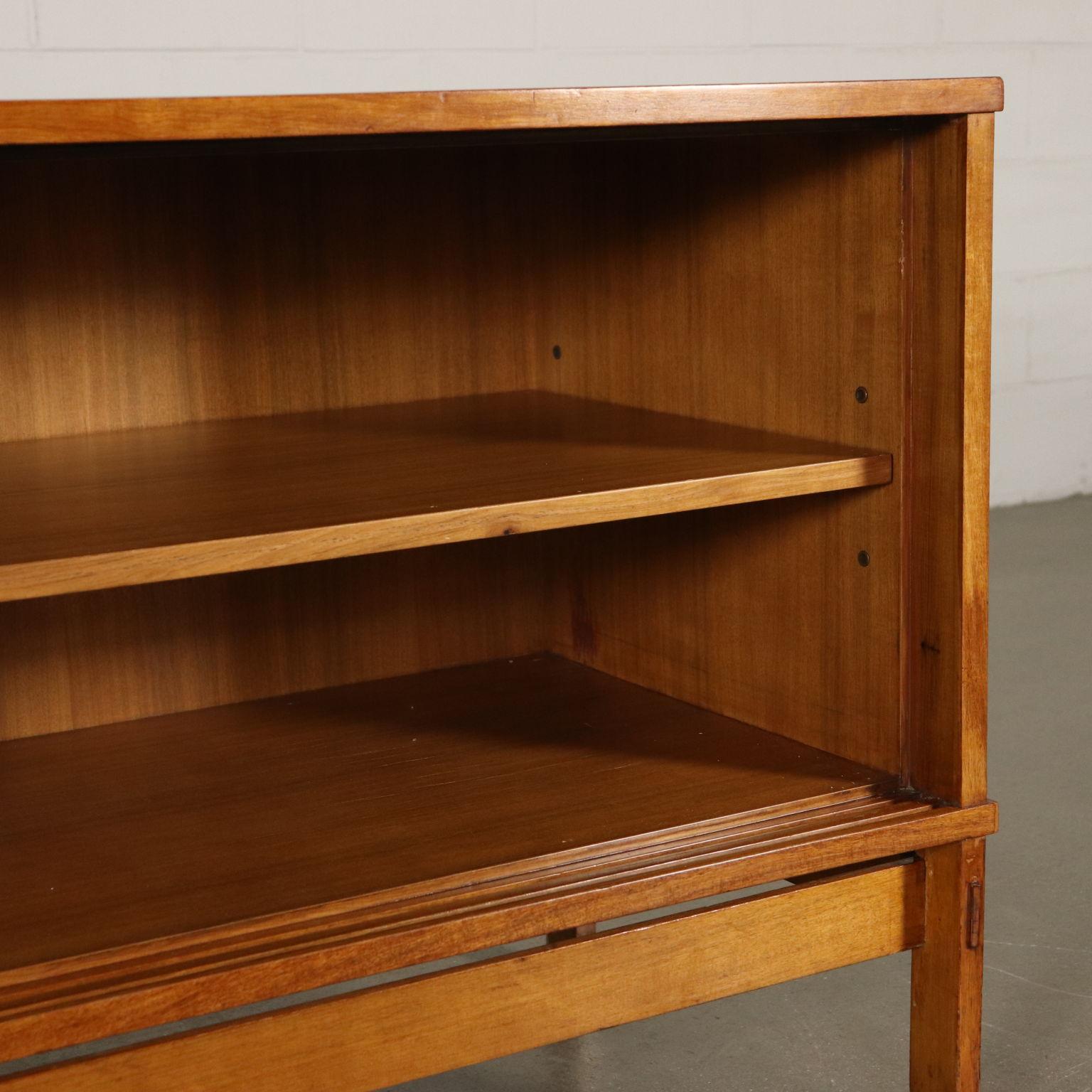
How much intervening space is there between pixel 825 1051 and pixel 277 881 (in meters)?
0.69

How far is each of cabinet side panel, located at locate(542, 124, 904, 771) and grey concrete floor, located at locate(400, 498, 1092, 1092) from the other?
377mm

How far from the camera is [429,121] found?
0.75 metres

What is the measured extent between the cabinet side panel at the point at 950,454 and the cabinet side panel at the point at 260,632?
446 millimetres

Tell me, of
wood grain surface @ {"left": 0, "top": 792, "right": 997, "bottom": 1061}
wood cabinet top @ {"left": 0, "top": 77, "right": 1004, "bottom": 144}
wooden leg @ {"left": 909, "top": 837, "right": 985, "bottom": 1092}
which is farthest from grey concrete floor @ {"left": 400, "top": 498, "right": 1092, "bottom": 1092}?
wood cabinet top @ {"left": 0, "top": 77, "right": 1004, "bottom": 144}

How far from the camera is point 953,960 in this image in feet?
3.14

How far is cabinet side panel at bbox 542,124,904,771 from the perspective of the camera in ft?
3.08

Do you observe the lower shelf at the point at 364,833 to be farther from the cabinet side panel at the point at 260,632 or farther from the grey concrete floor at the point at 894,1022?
the grey concrete floor at the point at 894,1022

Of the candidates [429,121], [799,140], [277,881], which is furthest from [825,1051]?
[429,121]

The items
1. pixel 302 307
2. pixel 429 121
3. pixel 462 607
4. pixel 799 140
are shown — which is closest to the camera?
pixel 429 121

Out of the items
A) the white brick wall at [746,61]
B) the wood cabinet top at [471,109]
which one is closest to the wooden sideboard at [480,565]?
the wood cabinet top at [471,109]

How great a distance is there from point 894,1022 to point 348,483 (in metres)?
0.82

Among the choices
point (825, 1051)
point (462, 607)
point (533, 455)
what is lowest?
point (825, 1051)

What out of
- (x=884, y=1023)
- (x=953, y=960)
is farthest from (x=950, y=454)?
(x=884, y=1023)

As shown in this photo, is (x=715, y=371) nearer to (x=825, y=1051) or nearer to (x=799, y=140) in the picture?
(x=799, y=140)
